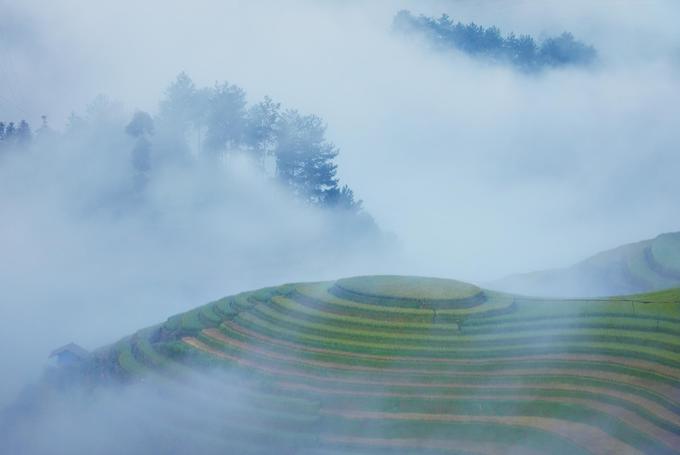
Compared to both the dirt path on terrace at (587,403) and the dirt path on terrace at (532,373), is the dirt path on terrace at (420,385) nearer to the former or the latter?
the dirt path on terrace at (587,403)

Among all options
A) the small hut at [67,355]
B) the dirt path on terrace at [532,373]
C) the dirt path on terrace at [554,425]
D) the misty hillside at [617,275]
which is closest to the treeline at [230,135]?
the misty hillside at [617,275]

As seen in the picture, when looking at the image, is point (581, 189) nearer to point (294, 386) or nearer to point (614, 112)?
point (614, 112)

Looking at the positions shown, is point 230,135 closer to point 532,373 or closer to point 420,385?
point 420,385

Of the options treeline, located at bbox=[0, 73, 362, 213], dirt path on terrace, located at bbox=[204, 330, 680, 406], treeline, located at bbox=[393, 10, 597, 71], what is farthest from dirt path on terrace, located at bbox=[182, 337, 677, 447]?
treeline, located at bbox=[393, 10, 597, 71]

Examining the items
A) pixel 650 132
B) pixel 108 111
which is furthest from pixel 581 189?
pixel 108 111

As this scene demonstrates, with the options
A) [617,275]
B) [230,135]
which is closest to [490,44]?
[230,135]

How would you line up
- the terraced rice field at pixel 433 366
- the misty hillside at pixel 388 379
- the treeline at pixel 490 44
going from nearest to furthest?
the terraced rice field at pixel 433 366
the misty hillside at pixel 388 379
the treeline at pixel 490 44

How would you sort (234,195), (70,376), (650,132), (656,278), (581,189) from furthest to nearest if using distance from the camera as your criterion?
(650,132) < (581,189) < (234,195) < (656,278) < (70,376)

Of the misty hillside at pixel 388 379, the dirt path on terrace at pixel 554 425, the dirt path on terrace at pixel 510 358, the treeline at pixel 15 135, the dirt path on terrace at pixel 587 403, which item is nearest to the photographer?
the dirt path on terrace at pixel 587 403
